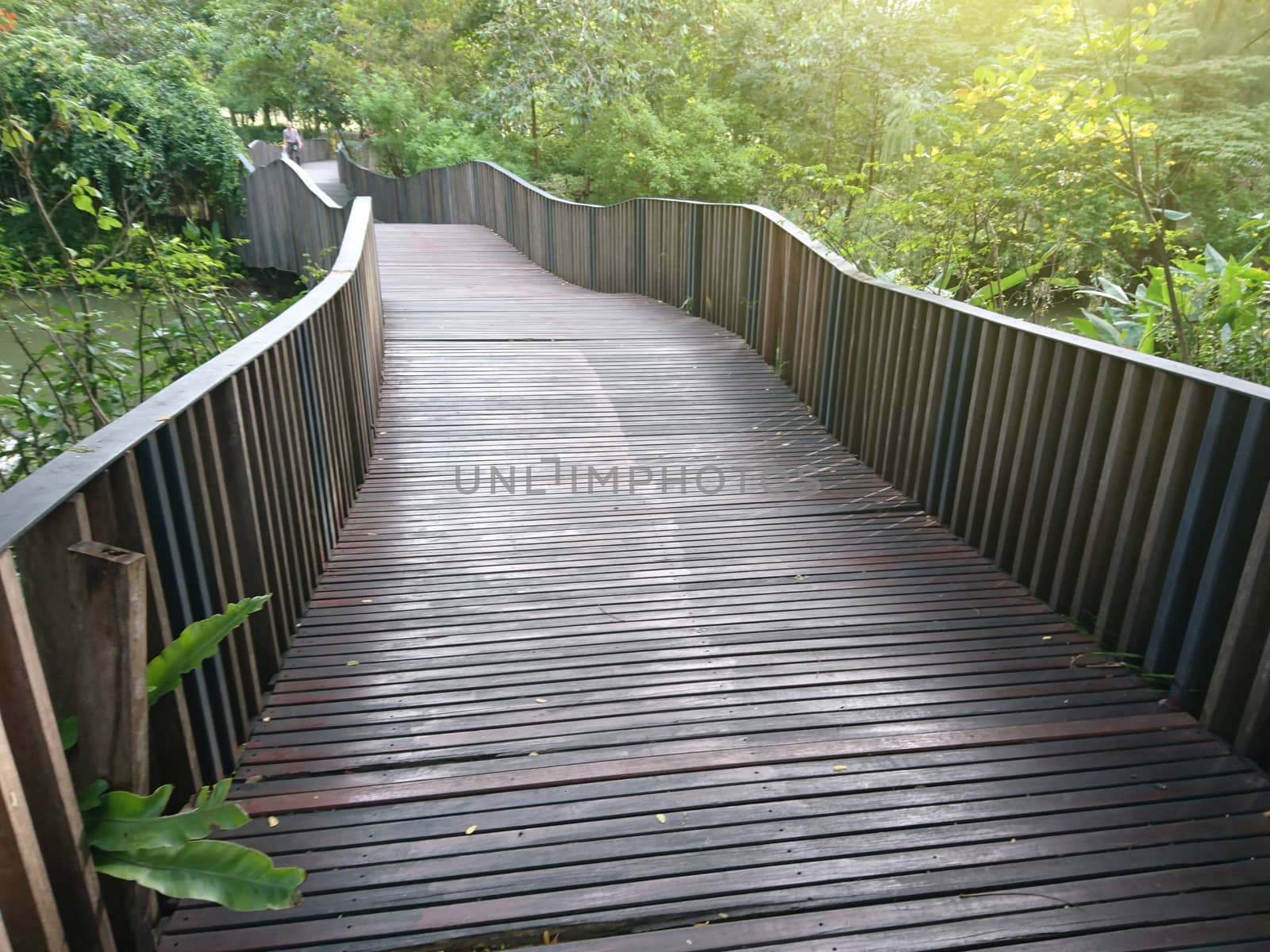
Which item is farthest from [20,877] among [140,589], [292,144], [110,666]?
[292,144]

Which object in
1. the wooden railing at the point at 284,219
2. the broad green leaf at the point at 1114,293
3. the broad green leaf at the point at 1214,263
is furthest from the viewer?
the wooden railing at the point at 284,219

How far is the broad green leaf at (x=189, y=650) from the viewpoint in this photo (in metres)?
1.89

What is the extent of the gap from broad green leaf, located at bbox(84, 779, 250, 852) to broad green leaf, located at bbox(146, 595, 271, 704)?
28 centimetres

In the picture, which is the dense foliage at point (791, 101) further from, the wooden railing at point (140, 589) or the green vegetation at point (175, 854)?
the green vegetation at point (175, 854)

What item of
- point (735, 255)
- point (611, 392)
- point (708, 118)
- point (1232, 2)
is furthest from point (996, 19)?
point (611, 392)

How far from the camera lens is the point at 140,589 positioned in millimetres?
1636

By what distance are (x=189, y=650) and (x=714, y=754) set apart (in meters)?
1.41

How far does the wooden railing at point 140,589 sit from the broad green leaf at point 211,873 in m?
0.07

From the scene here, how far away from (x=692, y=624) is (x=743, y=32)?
20643 mm

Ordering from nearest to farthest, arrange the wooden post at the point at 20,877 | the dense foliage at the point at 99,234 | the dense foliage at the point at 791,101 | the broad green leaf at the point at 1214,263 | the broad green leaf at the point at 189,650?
the wooden post at the point at 20,877, the broad green leaf at the point at 189,650, the dense foliage at the point at 99,234, the broad green leaf at the point at 1214,263, the dense foliage at the point at 791,101

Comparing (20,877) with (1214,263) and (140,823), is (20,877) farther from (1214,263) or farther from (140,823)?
(1214,263)

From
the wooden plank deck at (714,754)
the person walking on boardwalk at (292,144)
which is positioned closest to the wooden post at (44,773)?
the wooden plank deck at (714,754)

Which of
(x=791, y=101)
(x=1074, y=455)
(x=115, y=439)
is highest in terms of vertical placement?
(x=791, y=101)

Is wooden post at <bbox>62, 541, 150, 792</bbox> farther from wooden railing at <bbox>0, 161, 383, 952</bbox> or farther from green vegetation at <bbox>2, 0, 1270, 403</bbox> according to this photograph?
green vegetation at <bbox>2, 0, 1270, 403</bbox>
